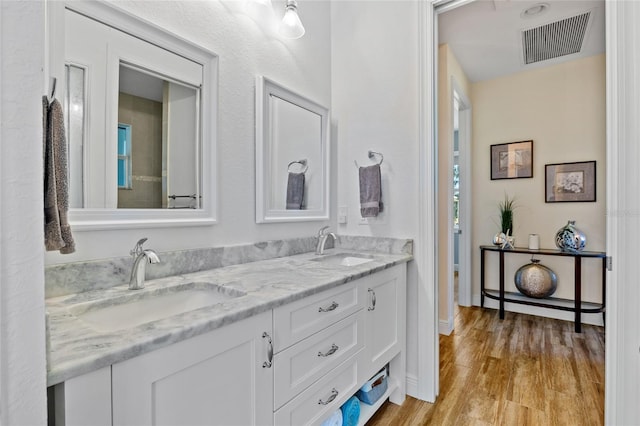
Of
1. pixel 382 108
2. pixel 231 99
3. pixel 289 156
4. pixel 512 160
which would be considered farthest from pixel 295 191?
pixel 512 160

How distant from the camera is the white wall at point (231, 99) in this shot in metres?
1.26

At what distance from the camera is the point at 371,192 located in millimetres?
2047

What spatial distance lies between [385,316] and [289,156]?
108cm

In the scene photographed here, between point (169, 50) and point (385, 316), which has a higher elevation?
point (169, 50)

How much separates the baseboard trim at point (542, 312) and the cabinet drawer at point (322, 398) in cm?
278

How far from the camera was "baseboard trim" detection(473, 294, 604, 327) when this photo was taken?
3070mm

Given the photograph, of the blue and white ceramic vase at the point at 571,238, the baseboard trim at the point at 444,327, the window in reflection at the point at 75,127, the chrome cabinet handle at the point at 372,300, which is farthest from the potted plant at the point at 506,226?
the window in reflection at the point at 75,127

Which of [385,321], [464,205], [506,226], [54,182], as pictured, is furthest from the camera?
[464,205]

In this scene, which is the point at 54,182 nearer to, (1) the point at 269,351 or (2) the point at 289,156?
(1) the point at 269,351

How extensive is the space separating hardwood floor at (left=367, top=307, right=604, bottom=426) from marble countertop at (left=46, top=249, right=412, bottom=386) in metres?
0.92

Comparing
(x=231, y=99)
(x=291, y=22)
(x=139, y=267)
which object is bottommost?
(x=139, y=267)

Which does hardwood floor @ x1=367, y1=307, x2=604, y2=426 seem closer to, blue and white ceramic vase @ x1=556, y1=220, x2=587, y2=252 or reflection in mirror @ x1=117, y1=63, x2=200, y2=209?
blue and white ceramic vase @ x1=556, y1=220, x2=587, y2=252

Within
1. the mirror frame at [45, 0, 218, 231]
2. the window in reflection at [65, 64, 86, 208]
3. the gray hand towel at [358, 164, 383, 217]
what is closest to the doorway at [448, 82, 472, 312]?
the gray hand towel at [358, 164, 383, 217]

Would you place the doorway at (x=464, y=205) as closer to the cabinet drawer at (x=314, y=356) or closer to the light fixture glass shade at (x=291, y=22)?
the light fixture glass shade at (x=291, y=22)
